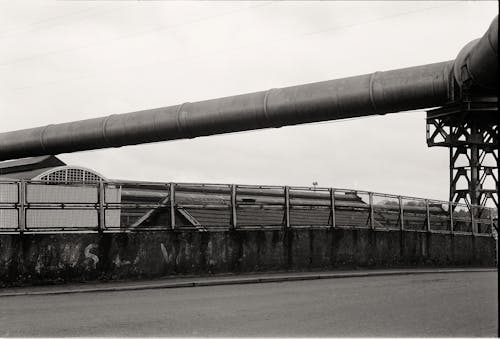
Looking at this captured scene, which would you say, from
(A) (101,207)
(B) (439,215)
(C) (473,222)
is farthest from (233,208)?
(C) (473,222)

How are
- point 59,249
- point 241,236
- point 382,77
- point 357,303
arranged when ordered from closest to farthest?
point 357,303
point 59,249
point 241,236
point 382,77

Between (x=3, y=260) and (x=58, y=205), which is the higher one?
(x=58, y=205)

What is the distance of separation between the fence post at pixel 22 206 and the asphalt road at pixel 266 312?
7.18 ft

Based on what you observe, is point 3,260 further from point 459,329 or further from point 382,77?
point 382,77

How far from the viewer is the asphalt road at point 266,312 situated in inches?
259

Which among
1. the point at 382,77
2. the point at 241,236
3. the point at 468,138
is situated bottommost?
the point at 241,236

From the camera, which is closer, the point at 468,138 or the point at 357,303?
the point at 357,303

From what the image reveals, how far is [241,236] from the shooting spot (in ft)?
48.3

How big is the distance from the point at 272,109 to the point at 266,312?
13.1 metres

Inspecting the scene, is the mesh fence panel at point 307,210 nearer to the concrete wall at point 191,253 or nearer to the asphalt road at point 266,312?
the concrete wall at point 191,253

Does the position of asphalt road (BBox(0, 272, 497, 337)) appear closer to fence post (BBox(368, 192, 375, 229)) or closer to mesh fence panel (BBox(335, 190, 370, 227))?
mesh fence panel (BBox(335, 190, 370, 227))

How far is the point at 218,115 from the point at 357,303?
537 inches

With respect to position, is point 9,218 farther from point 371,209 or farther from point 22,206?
point 371,209

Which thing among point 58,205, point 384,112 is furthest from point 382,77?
point 58,205
